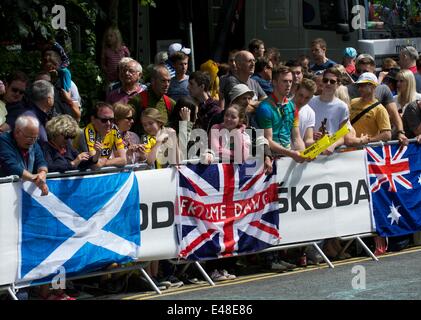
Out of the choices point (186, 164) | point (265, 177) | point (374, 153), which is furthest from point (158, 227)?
point (374, 153)

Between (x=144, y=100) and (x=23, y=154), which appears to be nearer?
(x=23, y=154)

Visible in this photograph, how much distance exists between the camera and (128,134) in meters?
12.3

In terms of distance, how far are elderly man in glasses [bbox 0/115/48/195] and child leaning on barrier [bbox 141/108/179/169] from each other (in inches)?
53.7

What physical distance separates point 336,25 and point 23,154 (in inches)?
360

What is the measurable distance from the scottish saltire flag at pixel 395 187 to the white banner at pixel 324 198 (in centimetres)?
18

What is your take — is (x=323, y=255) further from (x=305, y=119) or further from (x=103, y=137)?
(x=103, y=137)

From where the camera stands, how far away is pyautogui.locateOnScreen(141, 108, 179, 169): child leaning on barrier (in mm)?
11948

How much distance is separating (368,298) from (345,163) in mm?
2794

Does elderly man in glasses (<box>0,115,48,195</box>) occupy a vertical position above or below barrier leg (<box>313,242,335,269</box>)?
above

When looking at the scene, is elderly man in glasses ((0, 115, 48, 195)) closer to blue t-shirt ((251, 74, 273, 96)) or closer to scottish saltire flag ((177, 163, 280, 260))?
scottish saltire flag ((177, 163, 280, 260))

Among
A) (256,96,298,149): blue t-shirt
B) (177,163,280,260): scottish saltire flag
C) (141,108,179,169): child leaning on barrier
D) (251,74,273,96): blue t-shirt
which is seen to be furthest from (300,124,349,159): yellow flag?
(251,74,273,96): blue t-shirt

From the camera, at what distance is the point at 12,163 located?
35.2ft

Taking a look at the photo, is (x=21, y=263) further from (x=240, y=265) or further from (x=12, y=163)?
(x=240, y=265)

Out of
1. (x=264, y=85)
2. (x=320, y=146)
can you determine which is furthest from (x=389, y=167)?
(x=264, y=85)
